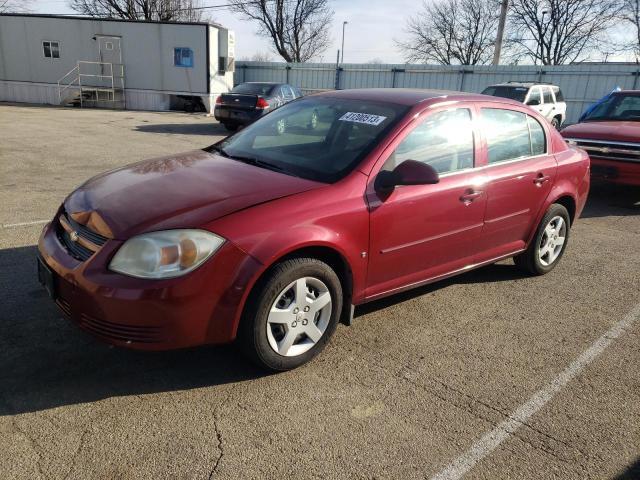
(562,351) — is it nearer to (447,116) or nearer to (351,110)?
(447,116)

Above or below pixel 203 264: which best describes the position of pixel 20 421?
below

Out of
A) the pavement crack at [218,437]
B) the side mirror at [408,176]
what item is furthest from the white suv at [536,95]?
the pavement crack at [218,437]

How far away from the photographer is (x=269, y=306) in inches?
110

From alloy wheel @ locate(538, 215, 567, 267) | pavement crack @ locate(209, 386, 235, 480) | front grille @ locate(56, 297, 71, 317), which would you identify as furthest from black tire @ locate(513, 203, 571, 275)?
front grille @ locate(56, 297, 71, 317)

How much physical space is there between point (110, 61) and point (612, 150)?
69.9 feet

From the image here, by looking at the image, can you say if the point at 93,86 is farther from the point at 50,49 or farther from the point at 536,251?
the point at 536,251

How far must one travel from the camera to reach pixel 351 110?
12.4ft

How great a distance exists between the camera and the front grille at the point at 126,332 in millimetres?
2574

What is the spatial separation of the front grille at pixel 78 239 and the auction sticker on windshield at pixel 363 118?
1.88 meters

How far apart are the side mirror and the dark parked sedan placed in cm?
1136

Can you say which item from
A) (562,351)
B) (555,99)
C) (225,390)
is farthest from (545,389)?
(555,99)

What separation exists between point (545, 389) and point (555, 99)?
15.4 meters

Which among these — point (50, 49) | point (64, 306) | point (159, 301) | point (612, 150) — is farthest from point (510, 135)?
point (50, 49)

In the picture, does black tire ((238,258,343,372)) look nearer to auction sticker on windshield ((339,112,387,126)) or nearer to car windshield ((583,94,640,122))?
auction sticker on windshield ((339,112,387,126))
